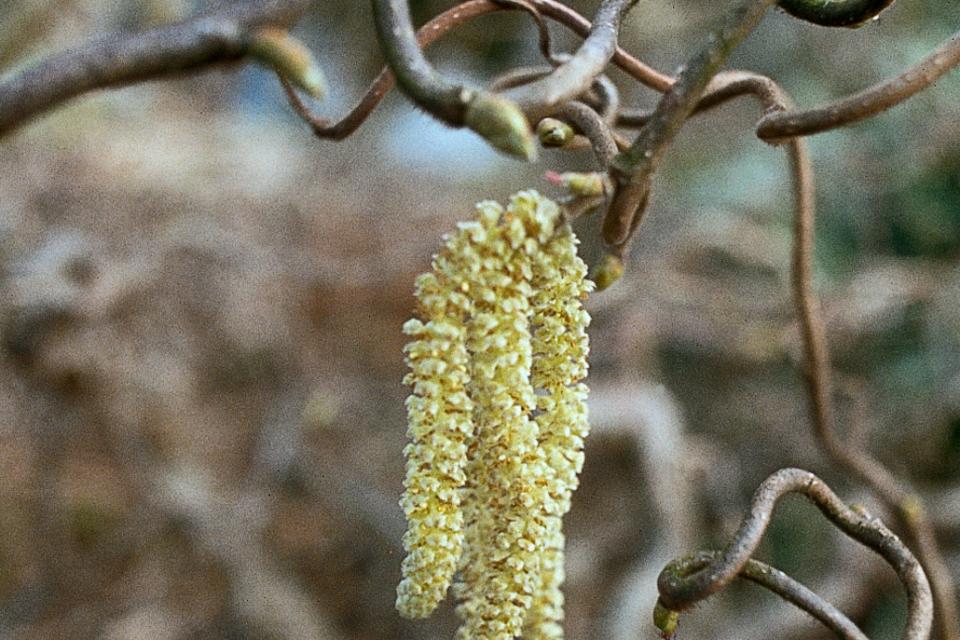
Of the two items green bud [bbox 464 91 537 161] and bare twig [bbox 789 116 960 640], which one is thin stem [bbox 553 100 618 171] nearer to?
green bud [bbox 464 91 537 161]

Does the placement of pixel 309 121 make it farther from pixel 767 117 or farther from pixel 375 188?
pixel 375 188

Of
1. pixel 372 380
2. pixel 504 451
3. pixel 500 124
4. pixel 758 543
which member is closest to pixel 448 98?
pixel 500 124

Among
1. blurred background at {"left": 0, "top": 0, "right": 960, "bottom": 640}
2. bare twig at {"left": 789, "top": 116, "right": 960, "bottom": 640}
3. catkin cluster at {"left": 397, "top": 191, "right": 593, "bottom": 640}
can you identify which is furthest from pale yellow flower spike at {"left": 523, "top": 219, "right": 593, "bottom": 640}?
blurred background at {"left": 0, "top": 0, "right": 960, "bottom": 640}

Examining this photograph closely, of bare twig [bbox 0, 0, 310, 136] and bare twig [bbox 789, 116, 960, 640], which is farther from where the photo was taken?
bare twig [bbox 789, 116, 960, 640]

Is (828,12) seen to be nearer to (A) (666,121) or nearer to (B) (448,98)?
(A) (666,121)

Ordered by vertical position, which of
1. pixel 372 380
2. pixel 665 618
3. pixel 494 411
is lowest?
pixel 372 380

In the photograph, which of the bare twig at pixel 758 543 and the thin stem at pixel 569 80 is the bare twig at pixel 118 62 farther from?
the bare twig at pixel 758 543
